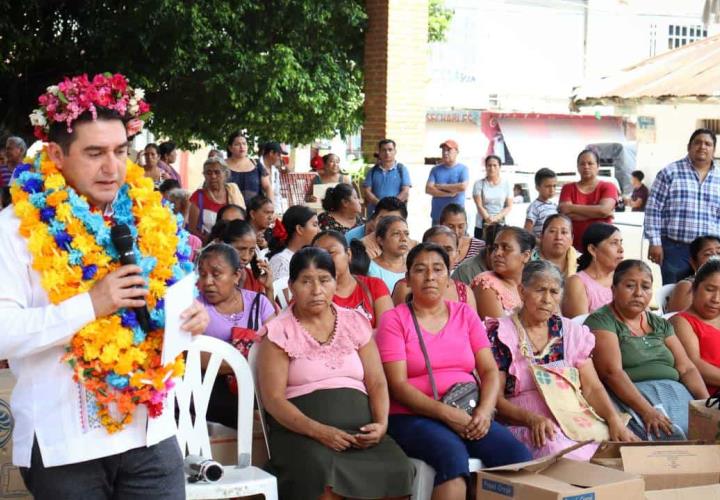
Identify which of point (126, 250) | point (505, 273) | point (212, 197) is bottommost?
point (505, 273)

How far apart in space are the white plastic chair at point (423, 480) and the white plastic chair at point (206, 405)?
2.44 ft

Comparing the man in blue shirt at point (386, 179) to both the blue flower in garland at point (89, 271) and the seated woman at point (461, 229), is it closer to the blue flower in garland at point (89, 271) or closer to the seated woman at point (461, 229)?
the seated woman at point (461, 229)

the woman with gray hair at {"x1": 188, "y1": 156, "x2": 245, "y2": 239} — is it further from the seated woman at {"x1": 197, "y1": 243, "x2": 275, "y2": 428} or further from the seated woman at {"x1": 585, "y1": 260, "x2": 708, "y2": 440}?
the seated woman at {"x1": 585, "y1": 260, "x2": 708, "y2": 440}

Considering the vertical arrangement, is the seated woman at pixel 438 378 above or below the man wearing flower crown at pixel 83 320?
below

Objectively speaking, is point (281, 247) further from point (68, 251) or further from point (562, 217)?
point (68, 251)

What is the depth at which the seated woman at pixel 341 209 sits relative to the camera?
865cm

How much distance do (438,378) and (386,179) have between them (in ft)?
22.2

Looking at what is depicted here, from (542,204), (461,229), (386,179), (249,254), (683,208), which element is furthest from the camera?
(386,179)

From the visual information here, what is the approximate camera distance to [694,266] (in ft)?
24.9

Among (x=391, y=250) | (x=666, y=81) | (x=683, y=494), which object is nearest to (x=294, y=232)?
(x=391, y=250)

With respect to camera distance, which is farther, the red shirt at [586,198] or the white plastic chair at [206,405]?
the red shirt at [586,198]

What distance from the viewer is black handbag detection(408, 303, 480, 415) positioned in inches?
203

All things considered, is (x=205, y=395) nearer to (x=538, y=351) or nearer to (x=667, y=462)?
(x=538, y=351)

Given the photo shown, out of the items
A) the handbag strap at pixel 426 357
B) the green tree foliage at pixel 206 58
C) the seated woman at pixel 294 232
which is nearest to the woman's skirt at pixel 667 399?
the handbag strap at pixel 426 357
